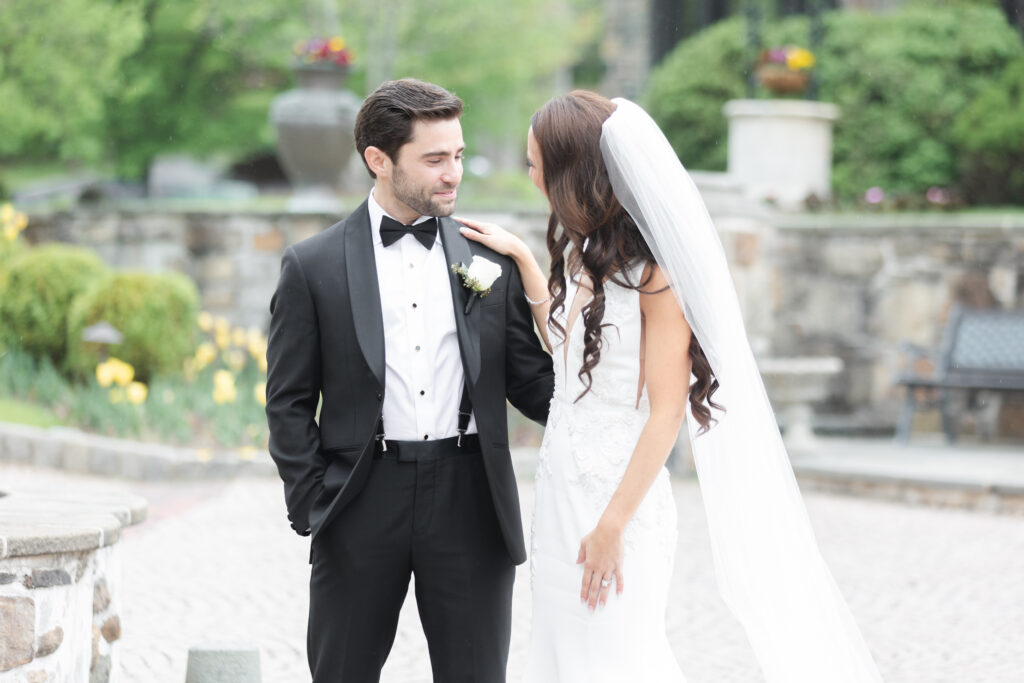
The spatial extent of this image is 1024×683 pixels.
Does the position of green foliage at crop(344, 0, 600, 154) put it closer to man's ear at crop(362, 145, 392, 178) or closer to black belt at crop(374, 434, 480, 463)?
man's ear at crop(362, 145, 392, 178)

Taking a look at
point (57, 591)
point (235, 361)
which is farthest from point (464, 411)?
point (235, 361)

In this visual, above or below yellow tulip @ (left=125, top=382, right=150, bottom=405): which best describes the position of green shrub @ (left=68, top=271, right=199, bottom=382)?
above

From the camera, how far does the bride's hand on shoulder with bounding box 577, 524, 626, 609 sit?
3.14 m

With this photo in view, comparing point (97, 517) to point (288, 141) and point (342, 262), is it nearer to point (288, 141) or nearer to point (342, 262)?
point (342, 262)

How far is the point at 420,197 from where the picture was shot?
10.6 feet

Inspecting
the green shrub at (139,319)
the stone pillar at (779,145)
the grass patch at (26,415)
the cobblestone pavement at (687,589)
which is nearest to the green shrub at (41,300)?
the green shrub at (139,319)

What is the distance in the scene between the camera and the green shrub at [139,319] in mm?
10117

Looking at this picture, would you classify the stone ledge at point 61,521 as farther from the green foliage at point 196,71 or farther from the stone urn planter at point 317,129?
the green foliage at point 196,71

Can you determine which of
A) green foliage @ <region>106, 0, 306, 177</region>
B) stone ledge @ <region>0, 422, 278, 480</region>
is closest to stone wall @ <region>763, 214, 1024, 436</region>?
stone ledge @ <region>0, 422, 278, 480</region>

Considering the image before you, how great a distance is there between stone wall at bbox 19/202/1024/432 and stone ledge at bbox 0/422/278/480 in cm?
296

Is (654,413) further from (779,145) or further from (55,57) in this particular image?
(55,57)

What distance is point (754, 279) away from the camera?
32.3 ft

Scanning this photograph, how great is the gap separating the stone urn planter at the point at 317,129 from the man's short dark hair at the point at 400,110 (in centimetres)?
895

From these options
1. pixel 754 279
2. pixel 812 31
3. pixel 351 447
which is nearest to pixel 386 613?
pixel 351 447
